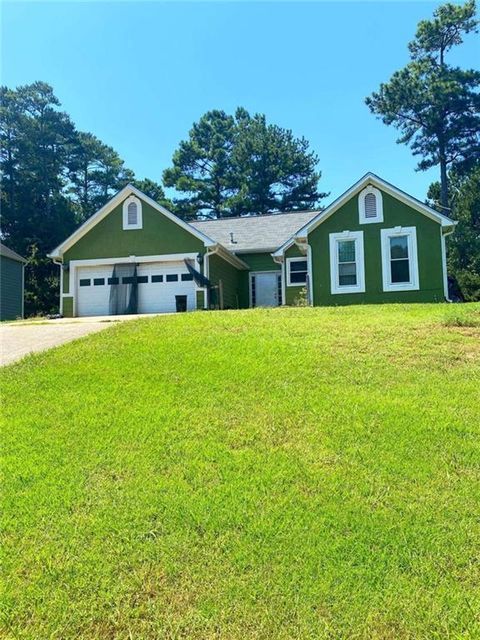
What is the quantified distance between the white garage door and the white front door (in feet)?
14.2

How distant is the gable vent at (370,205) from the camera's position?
16938 mm

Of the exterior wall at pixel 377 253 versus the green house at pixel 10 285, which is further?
the green house at pixel 10 285

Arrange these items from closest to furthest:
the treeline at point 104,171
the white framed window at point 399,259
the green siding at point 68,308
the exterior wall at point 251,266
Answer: the white framed window at point 399,259
the green siding at point 68,308
the exterior wall at point 251,266
the treeline at point 104,171

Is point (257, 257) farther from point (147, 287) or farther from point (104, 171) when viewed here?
point (104, 171)

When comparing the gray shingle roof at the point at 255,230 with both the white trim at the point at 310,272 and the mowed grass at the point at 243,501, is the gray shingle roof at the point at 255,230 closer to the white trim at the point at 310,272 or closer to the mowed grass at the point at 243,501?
the white trim at the point at 310,272

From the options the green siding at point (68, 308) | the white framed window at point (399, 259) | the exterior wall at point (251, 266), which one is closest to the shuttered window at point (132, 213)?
the green siding at point (68, 308)

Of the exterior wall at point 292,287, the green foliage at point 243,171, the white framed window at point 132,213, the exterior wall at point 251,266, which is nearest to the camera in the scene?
the exterior wall at point 292,287

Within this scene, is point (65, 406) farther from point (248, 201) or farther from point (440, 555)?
point (248, 201)

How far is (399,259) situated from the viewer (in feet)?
54.6

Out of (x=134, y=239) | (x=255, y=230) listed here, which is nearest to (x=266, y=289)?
(x=255, y=230)

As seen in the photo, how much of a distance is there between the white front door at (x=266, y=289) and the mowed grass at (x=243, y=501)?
1551 centimetres

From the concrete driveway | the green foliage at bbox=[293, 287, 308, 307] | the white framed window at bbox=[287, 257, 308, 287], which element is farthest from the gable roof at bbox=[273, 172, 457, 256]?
the concrete driveway

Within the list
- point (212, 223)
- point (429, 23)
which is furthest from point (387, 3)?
point (429, 23)

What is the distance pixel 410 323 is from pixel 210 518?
24.4ft
